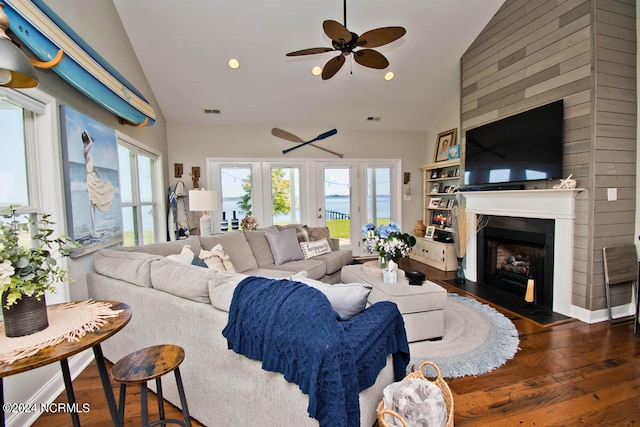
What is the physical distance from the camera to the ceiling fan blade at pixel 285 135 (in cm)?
520

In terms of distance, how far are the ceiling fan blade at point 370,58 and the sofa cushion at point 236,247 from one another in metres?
2.40

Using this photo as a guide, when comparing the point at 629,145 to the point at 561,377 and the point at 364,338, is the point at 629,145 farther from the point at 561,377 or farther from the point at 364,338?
the point at 364,338

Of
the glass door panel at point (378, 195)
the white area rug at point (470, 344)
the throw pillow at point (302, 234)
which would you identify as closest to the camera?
the white area rug at point (470, 344)

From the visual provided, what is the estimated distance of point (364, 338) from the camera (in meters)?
1.27

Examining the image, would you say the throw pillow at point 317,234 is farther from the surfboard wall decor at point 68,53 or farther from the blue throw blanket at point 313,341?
the blue throw blanket at point 313,341

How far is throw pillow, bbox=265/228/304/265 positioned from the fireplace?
256cm

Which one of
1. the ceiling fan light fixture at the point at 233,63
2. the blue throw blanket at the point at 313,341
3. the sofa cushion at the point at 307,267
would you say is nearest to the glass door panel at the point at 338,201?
the sofa cushion at the point at 307,267

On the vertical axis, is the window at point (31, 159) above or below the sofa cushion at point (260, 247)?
above

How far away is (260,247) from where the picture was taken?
3.74 meters

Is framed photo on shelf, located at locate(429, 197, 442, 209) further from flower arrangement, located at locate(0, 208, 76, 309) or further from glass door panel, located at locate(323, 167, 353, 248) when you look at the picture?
flower arrangement, located at locate(0, 208, 76, 309)

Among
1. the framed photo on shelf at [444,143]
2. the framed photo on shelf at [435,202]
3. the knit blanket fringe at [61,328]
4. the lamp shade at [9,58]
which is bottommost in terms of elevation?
the knit blanket fringe at [61,328]

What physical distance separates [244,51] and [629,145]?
442 centimetres

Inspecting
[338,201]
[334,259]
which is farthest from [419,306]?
[338,201]

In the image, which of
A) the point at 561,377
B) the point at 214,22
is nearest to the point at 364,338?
the point at 561,377
